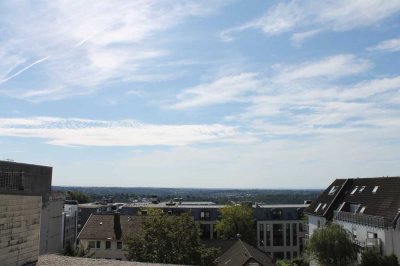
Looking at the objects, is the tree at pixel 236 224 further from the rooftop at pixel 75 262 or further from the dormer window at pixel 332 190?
the rooftop at pixel 75 262

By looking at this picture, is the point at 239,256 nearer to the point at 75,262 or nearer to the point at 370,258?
the point at 370,258

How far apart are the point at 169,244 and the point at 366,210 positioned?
17799 mm

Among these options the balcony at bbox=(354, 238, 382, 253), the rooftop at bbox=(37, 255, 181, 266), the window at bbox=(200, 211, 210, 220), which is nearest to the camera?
the rooftop at bbox=(37, 255, 181, 266)

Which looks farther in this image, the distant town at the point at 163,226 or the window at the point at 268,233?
the window at the point at 268,233

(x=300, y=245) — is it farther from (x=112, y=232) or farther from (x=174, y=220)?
(x=174, y=220)

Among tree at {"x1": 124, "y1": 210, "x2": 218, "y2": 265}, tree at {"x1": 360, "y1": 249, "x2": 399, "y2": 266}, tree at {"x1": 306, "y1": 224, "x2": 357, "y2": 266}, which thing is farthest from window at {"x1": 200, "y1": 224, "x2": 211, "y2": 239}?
tree at {"x1": 360, "y1": 249, "x2": 399, "y2": 266}

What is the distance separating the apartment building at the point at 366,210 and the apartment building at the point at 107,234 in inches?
818

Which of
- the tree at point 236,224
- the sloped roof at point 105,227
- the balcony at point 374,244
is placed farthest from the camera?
the tree at point 236,224

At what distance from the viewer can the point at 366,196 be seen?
43125 millimetres

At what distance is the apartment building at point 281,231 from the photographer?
257ft

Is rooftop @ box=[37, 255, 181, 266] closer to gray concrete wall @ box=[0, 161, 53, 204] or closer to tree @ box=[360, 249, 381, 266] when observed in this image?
gray concrete wall @ box=[0, 161, 53, 204]

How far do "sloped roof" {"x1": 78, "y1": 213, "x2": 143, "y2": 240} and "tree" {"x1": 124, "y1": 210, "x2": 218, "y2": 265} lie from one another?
56.4 feet

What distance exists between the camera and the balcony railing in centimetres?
3584

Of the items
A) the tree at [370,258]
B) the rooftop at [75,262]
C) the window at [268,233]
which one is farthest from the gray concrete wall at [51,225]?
the window at [268,233]
